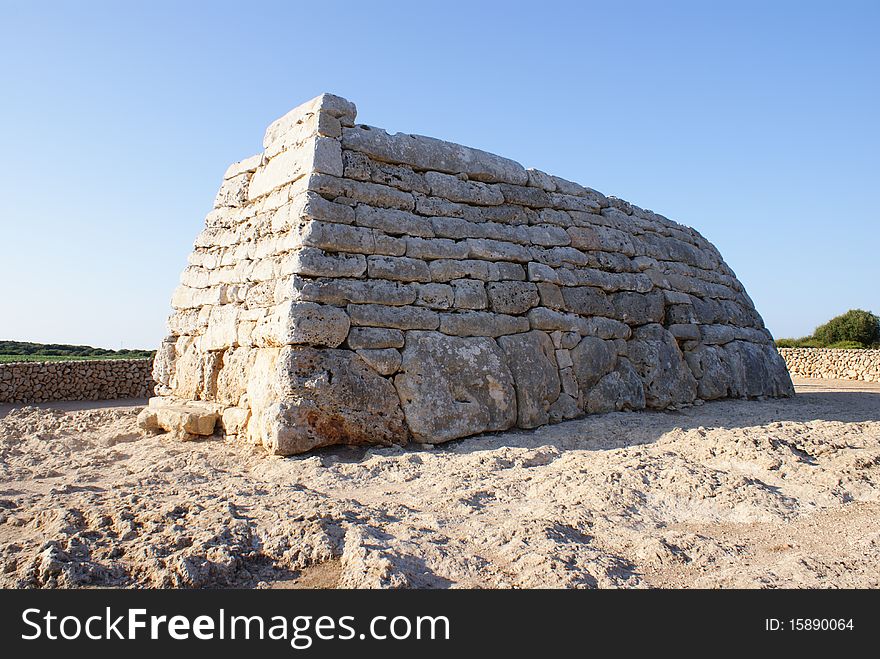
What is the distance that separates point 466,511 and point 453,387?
73.0 inches

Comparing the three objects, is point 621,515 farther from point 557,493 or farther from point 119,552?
point 119,552

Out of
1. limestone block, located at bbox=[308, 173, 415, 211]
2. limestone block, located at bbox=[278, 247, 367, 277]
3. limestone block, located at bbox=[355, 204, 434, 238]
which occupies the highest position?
limestone block, located at bbox=[308, 173, 415, 211]

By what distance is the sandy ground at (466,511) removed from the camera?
9.70ft

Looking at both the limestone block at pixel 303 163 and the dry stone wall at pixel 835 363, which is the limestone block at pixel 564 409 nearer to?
the limestone block at pixel 303 163

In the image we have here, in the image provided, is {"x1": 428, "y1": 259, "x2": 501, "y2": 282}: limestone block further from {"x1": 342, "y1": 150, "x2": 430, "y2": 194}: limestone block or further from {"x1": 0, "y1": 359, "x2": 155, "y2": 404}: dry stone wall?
{"x1": 0, "y1": 359, "x2": 155, "y2": 404}: dry stone wall

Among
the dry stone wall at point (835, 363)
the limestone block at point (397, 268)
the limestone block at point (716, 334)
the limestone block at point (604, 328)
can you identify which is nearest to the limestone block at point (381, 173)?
the limestone block at point (397, 268)

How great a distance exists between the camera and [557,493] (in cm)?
413

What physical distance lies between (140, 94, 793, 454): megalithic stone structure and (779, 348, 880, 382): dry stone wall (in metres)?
13.4

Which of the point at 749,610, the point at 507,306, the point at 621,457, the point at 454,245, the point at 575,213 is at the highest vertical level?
the point at 575,213

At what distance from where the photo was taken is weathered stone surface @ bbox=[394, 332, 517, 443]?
5.41m

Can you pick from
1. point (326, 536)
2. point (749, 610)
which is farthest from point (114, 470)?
point (749, 610)

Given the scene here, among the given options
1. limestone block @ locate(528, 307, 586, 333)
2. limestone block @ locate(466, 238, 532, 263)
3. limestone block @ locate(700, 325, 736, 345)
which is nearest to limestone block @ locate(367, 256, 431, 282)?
limestone block @ locate(466, 238, 532, 263)

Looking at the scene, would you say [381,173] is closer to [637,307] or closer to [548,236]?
[548,236]

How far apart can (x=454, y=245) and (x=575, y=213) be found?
2.05m
